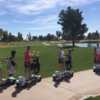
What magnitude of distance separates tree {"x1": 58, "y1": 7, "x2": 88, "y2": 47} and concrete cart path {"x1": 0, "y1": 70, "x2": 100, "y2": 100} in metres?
59.3

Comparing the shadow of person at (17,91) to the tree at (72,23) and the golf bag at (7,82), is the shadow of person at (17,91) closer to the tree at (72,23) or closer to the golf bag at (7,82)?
the golf bag at (7,82)

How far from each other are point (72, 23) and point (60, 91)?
6185 centimetres

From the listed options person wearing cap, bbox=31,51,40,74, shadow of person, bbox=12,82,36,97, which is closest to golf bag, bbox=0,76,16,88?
shadow of person, bbox=12,82,36,97

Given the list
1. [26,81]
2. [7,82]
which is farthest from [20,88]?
[7,82]

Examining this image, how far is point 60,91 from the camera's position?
14867mm

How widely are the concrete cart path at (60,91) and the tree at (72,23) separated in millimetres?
59298

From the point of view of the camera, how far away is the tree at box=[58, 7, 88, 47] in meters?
76.0

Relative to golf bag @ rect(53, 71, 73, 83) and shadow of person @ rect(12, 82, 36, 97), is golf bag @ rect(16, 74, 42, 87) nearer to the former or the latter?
shadow of person @ rect(12, 82, 36, 97)

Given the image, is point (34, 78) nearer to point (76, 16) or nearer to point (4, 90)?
point (4, 90)

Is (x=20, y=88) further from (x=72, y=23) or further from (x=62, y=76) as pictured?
(x=72, y=23)

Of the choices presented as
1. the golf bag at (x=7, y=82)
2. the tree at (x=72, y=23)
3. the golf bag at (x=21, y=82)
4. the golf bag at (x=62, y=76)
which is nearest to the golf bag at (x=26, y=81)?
the golf bag at (x=21, y=82)

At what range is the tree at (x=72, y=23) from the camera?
76.0 meters

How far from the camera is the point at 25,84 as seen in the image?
15.6m

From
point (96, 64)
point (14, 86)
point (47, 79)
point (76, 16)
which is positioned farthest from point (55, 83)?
point (76, 16)
